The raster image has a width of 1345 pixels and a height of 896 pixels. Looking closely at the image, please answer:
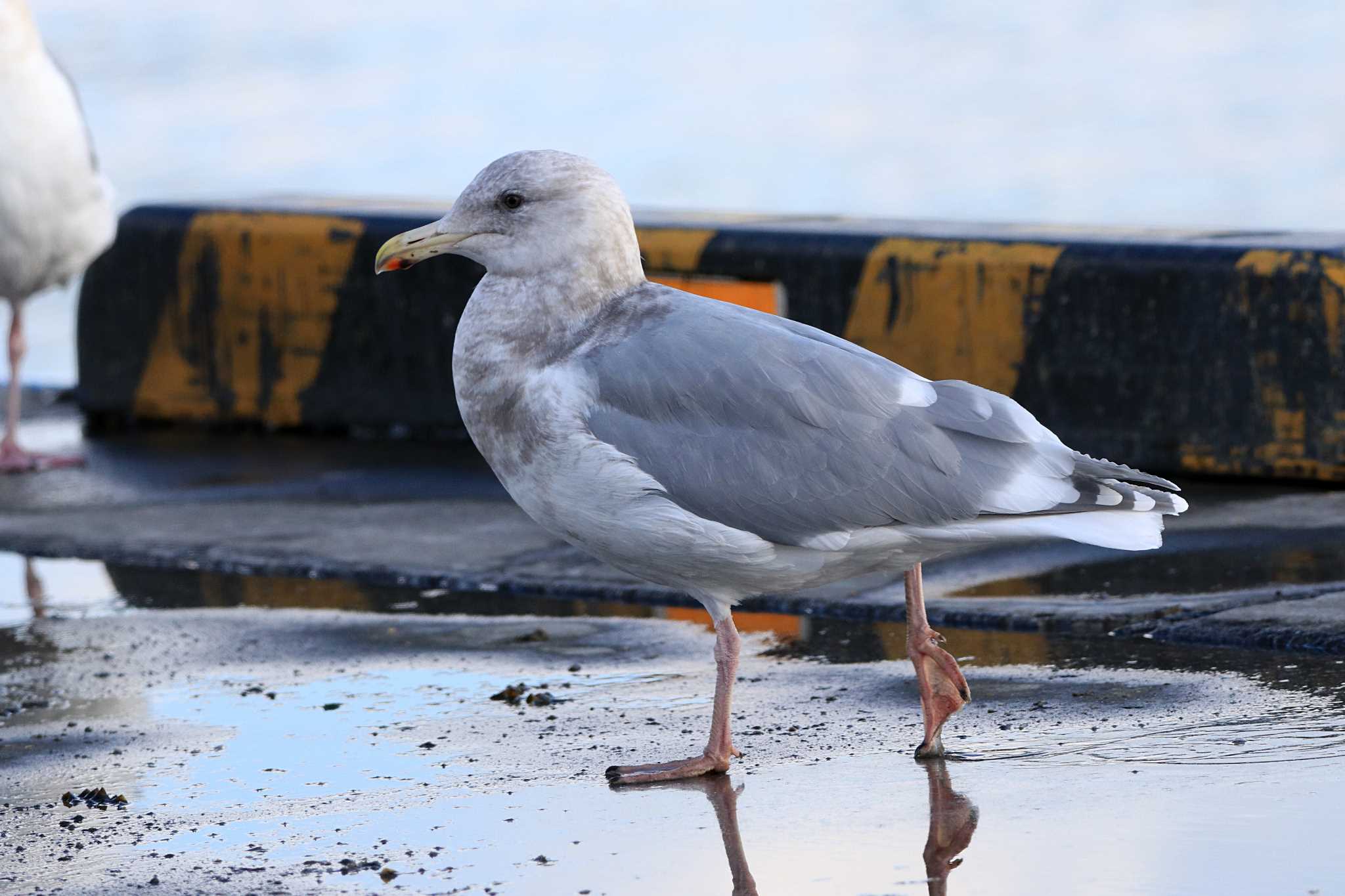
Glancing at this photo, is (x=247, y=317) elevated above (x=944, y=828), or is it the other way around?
(x=247, y=317)

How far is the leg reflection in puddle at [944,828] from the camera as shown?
147 inches

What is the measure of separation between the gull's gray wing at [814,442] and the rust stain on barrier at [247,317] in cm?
447

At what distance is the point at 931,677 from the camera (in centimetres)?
447

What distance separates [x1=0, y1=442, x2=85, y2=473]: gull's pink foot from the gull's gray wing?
4.48m

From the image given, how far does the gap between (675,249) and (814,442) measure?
3792 mm

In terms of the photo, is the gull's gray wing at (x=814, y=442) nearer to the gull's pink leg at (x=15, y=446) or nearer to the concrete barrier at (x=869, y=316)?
the concrete barrier at (x=869, y=316)

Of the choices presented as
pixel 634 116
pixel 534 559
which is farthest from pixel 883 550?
pixel 634 116

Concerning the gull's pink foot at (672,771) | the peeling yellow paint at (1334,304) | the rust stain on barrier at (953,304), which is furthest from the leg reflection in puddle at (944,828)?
the rust stain on barrier at (953,304)

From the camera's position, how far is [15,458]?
8.30 m

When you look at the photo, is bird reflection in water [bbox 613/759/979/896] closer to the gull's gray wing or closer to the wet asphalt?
the wet asphalt

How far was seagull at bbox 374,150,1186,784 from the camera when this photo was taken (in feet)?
14.1

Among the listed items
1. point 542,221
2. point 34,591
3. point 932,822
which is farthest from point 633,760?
point 34,591

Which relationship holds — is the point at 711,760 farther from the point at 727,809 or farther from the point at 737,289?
the point at 737,289

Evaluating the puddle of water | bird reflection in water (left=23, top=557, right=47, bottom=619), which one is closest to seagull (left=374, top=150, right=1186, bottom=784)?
the puddle of water
